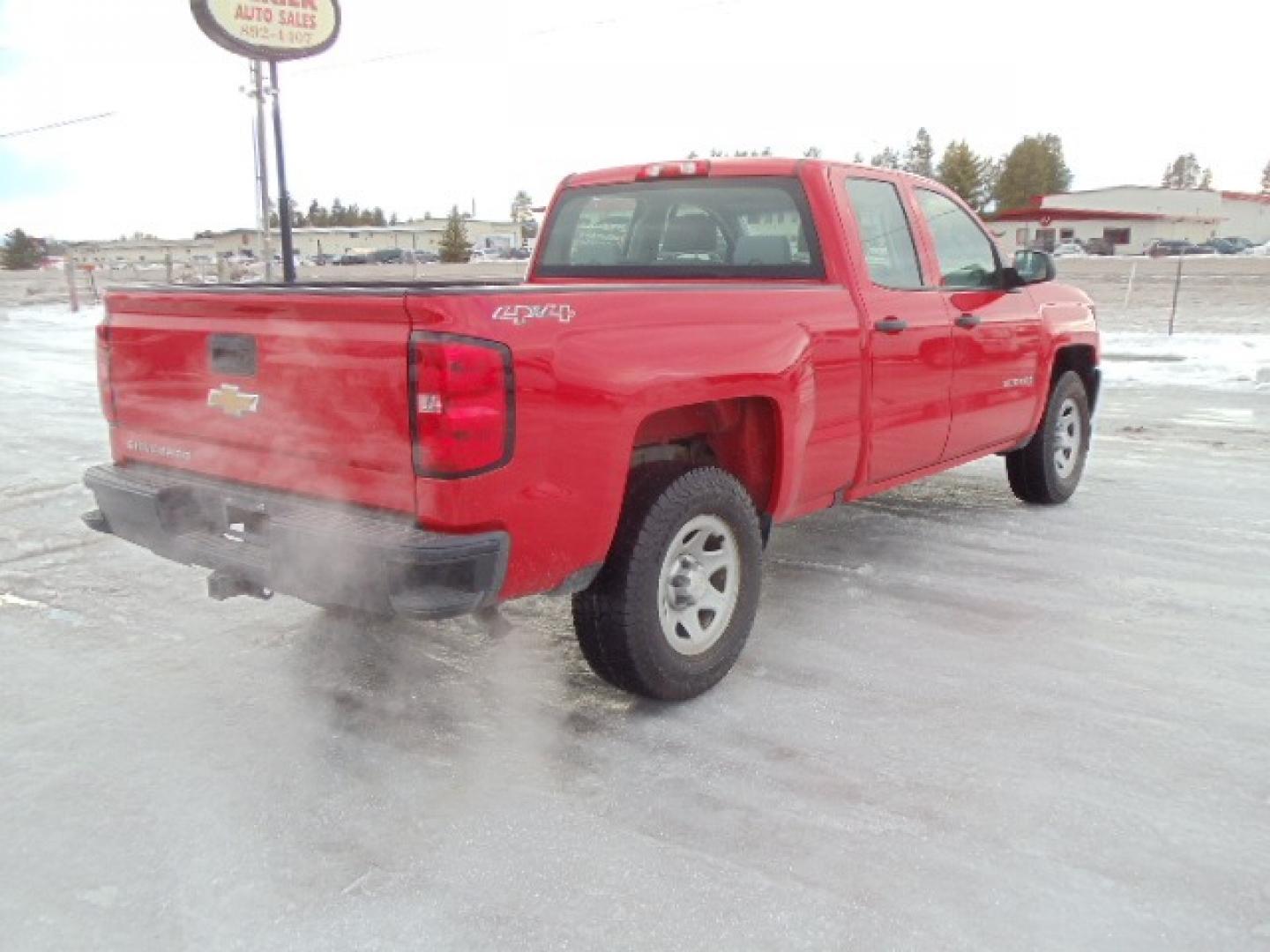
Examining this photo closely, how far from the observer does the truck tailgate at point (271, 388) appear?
9.12 ft

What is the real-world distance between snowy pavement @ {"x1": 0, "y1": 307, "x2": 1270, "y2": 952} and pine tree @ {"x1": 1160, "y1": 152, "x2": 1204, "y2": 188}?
531 ft

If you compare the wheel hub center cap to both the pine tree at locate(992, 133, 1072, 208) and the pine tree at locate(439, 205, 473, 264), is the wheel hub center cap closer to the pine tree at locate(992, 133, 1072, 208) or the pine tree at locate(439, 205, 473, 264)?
the pine tree at locate(439, 205, 473, 264)

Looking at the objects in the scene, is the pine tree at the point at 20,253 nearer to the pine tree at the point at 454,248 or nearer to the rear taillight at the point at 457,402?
the pine tree at the point at 454,248

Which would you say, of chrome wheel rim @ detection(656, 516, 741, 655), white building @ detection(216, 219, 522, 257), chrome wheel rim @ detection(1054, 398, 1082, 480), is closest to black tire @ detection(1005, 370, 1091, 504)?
chrome wheel rim @ detection(1054, 398, 1082, 480)

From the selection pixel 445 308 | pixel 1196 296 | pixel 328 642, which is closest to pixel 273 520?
pixel 445 308

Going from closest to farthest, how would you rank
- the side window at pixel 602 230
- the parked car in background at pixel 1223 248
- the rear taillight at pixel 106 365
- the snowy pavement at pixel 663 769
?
the snowy pavement at pixel 663 769, the rear taillight at pixel 106 365, the side window at pixel 602 230, the parked car in background at pixel 1223 248

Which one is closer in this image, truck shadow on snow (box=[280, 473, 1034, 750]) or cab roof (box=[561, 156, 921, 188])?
truck shadow on snow (box=[280, 473, 1034, 750])

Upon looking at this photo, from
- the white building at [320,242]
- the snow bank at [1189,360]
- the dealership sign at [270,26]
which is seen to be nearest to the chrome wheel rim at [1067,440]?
the snow bank at [1189,360]

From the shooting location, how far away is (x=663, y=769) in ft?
9.93

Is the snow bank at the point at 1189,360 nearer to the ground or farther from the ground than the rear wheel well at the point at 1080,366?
nearer to the ground

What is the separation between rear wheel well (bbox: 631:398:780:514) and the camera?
139 inches

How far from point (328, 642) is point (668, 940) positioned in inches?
83.8

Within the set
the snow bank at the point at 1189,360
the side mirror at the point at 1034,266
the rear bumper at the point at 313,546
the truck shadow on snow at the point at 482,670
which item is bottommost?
the truck shadow on snow at the point at 482,670

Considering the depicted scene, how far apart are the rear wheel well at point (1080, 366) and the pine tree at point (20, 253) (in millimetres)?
92652
